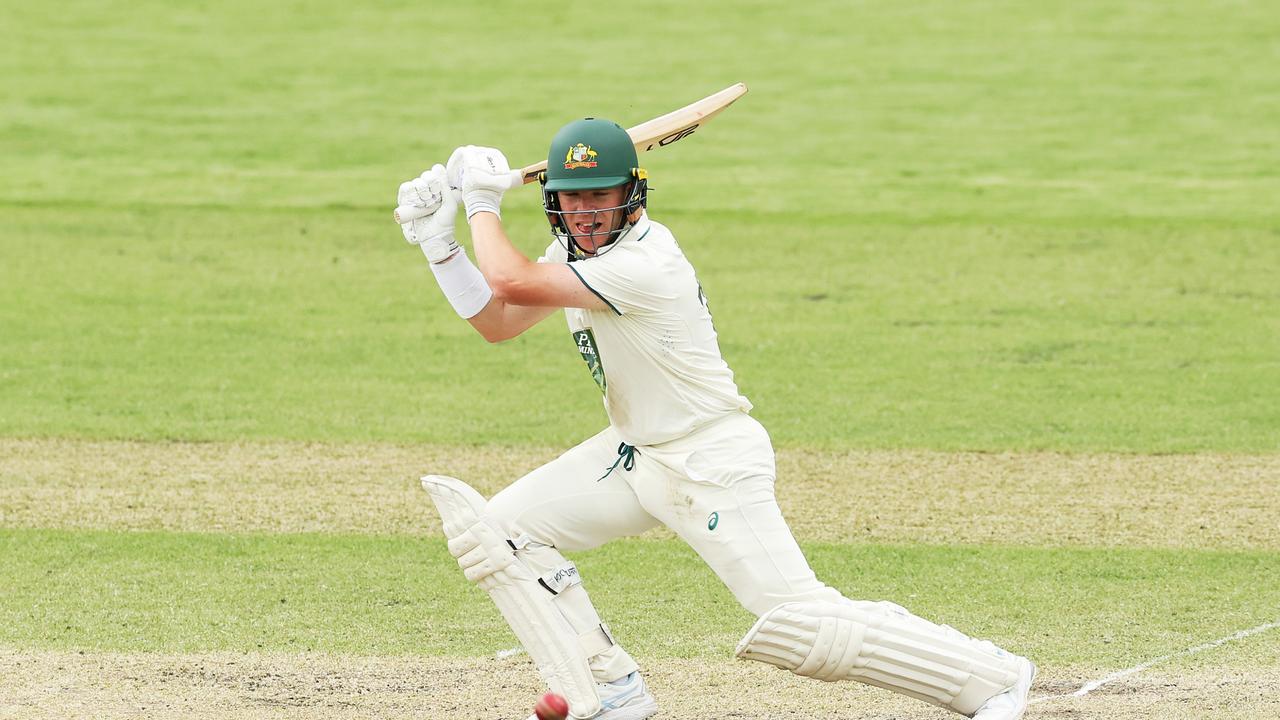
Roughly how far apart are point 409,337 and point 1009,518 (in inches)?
237

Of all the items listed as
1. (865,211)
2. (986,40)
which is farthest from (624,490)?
(986,40)

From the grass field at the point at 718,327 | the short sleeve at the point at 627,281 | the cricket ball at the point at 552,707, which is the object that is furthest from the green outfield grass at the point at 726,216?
the short sleeve at the point at 627,281

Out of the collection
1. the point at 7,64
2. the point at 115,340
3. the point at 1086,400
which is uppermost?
the point at 7,64

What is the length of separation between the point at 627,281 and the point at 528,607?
118cm

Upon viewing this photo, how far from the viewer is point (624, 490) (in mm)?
5754

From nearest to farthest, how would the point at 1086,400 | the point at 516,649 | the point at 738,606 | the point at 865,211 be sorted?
the point at 516,649, the point at 738,606, the point at 1086,400, the point at 865,211

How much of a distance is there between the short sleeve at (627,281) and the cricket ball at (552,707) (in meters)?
1.33

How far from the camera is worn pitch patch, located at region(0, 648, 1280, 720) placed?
5.95 meters

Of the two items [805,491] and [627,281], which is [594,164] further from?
[805,491]

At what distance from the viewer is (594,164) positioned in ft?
18.0

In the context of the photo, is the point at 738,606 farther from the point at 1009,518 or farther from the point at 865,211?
the point at 865,211

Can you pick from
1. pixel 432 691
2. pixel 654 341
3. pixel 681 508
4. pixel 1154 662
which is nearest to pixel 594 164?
pixel 654 341

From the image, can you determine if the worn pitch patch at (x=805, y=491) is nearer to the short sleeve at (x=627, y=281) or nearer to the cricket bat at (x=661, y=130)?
the cricket bat at (x=661, y=130)

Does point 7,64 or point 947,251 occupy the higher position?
point 7,64
